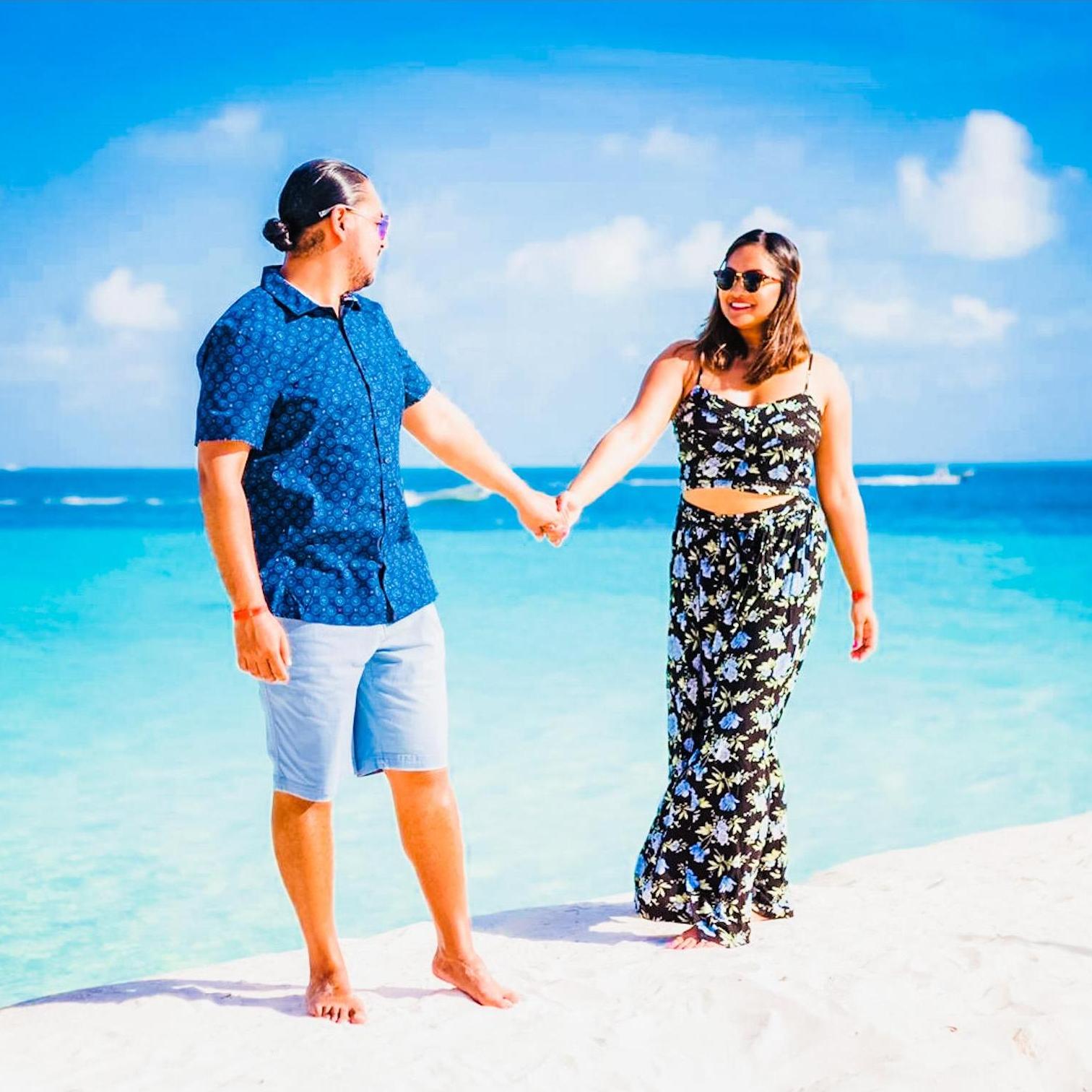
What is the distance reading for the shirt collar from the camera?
288 cm

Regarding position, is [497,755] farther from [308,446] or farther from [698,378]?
[308,446]

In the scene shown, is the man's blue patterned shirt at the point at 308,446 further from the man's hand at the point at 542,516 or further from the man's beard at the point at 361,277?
the man's hand at the point at 542,516

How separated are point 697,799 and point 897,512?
121ft

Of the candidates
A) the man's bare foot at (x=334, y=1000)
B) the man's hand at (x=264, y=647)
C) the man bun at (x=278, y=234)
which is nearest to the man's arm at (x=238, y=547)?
the man's hand at (x=264, y=647)

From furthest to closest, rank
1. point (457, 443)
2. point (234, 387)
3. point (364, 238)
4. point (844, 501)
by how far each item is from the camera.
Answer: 1. point (844, 501)
2. point (457, 443)
3. point (364, 238)
4. point (234, 387)

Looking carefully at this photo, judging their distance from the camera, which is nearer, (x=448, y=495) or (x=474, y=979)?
(x=474, y=979)

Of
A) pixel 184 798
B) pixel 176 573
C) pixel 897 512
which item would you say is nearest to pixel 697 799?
pixel 184 798

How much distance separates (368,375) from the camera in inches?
116

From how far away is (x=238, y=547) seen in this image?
276 cm

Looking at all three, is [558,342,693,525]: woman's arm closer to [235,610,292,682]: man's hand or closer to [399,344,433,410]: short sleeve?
[399,344,433,410]: short sleeve

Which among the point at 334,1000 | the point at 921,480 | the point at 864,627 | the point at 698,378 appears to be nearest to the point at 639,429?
the point at 698,378

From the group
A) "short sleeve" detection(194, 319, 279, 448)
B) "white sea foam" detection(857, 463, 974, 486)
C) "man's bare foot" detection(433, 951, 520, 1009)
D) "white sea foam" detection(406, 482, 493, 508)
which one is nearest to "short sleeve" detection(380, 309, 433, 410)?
"short sleeve" detection(194, 319, 279, 448)

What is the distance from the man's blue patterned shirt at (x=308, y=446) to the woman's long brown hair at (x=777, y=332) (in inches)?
42.4

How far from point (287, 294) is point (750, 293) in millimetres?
1301
